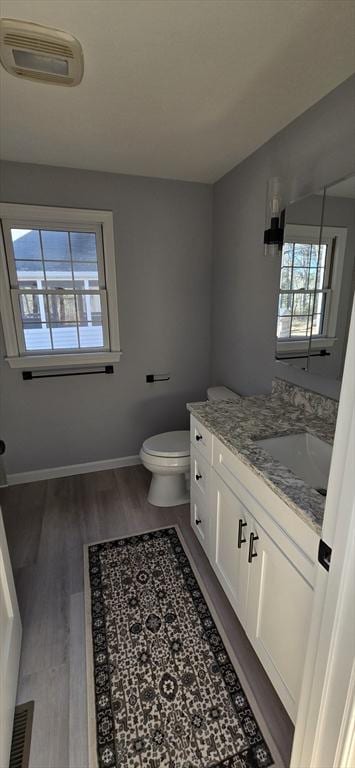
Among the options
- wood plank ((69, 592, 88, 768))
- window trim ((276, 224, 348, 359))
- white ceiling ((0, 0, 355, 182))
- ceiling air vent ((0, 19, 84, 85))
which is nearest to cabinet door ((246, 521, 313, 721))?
wood plank ((69, 592, 88, 768))

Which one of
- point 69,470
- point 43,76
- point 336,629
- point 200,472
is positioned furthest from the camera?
point 69,470

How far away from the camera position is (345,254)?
4.67ft

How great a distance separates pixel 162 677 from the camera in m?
1.33

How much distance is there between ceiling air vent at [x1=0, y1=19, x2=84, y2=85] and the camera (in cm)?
113

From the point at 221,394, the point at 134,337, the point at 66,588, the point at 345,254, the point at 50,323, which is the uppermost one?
the point at 345,254

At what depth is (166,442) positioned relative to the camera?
2.37 meters

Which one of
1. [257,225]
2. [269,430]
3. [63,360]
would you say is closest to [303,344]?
[269,430]

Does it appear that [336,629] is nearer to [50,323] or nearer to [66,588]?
[66,588]

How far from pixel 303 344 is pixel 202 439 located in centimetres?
72

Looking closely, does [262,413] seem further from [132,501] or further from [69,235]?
[69,235]

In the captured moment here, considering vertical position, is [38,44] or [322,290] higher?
[38,44]

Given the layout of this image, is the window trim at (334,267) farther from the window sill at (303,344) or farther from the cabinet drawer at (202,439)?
the cabinet drawer at (202,439)

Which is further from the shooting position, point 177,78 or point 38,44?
point 177,78

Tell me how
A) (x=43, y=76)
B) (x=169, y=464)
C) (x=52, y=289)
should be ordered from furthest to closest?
(x=52, y=289), (x=169, y=464), (x=43, y=76)
